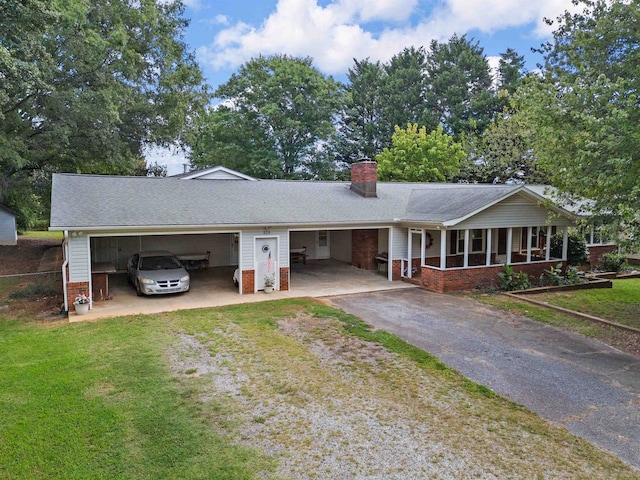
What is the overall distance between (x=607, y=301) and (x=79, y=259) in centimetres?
1523

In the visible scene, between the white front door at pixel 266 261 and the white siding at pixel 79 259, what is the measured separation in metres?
4.75

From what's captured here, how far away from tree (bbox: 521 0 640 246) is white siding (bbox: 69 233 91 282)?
12054 mm

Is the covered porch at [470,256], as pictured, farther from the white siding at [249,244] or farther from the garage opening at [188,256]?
the garage opening at [188,256]

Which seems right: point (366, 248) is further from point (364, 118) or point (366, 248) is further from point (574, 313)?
point (364, 118)

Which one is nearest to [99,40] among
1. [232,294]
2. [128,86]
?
[128,86]

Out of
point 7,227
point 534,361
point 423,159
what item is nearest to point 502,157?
point 423,159

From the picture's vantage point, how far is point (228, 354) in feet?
25.5

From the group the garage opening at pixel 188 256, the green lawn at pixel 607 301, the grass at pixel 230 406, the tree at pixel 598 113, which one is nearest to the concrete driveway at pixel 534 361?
the grass at pixel 230 406

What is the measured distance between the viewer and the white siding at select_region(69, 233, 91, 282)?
35.7 ft

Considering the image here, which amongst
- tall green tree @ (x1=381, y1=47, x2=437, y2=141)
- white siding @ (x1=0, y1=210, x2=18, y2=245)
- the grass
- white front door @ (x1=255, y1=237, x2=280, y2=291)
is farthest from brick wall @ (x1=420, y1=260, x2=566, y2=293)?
tall green tree @ (x1=381, y1=47, x2=437, y2=141)

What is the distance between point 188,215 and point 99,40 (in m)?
10.1

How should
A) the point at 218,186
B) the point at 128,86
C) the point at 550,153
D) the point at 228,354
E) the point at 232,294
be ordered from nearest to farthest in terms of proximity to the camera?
the point at 228,354 < the point at 550,153 < the point at 232,294 < the point at 218,186 < the point at 128,86

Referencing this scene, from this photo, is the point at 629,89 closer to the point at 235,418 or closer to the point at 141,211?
the point at 235,418

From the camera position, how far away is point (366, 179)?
18.0 m
